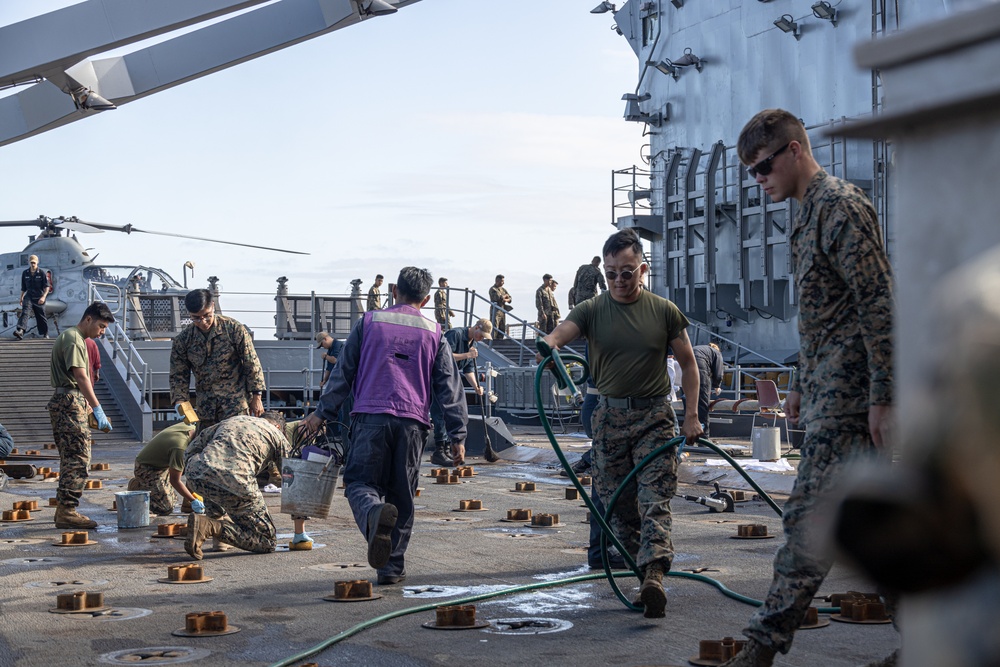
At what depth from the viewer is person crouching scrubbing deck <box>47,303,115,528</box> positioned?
407 inches

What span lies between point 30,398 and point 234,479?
61.0 ft

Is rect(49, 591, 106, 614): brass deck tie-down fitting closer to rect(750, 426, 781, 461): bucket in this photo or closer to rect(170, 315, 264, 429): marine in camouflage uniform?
rect(170, 315, 264, 429): marine in camouflage uniform

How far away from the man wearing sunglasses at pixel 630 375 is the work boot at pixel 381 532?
1224 millimetres

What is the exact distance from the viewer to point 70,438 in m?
10.5

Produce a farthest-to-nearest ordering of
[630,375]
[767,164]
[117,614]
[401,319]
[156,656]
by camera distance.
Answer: [401,319]
[630,375]
[117,614]
[156,656]
[767,164]

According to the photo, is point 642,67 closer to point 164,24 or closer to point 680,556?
point 164,24

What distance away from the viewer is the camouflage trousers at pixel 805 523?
4.28 metres

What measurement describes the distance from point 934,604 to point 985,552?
11 cm

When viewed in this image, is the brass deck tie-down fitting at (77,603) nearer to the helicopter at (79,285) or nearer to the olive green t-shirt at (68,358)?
the olive green t-shirt at (68,358)

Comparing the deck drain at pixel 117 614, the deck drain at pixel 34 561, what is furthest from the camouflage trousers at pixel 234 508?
the deck drain at pixel 117 614

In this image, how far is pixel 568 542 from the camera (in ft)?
30.0

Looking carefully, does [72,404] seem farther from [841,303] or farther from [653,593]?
[841,303]

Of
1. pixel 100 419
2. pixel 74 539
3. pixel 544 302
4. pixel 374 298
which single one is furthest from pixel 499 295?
pixel 74 539

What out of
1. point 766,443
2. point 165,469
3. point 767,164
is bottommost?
point 165,469
